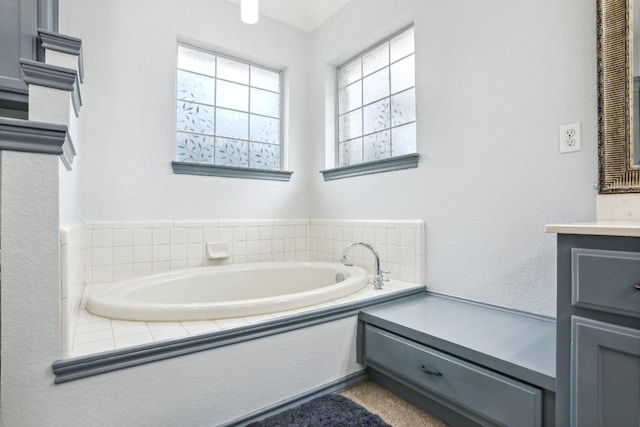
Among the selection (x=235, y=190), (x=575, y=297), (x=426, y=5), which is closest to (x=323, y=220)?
(x=235, y=190)

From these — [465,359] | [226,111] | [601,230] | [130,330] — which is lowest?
[465,359]

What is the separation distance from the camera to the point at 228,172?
249 cm

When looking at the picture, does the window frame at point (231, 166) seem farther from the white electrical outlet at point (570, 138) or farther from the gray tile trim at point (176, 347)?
the white electrical outlet at point (570, 138)

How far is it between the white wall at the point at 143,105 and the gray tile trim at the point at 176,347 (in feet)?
4.08

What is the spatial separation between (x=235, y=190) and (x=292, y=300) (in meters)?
1.29

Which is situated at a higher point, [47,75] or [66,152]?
[47,75]

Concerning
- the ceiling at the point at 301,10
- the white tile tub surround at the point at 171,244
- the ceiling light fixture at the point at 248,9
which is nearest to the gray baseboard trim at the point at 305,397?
the white tile tub surround at the point at 171,244

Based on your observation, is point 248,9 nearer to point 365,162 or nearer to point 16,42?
point 16,42

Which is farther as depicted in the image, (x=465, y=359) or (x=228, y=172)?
(x=228, y=172)

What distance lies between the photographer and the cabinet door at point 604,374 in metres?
0.81

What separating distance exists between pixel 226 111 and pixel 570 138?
2.28 metres

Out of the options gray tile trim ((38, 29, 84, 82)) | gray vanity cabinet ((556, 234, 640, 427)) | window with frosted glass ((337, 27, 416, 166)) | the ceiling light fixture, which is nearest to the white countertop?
gray vanity cabinet ((556, 234, 640, 427))

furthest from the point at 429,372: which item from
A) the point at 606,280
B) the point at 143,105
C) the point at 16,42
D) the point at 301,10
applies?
the point at 301,10

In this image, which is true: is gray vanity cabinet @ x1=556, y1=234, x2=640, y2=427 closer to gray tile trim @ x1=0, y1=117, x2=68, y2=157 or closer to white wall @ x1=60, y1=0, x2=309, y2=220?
gray tile trim @ x1=0, y1=117, x2=68, y2=157
